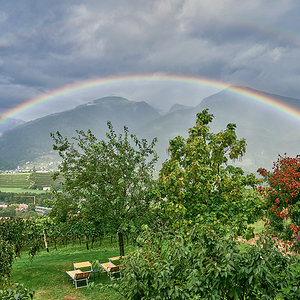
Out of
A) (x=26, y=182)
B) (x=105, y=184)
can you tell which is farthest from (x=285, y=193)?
(x=26, y=182)

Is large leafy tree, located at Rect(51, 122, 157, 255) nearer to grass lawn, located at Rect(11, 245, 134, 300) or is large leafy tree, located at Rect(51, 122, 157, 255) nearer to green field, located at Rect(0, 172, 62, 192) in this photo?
grass lawn, located at Rect(11, 245, 134, 300)

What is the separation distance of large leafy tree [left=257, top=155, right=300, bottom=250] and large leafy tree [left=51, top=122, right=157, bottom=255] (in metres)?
4.67

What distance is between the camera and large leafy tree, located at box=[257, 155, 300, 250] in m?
8.12

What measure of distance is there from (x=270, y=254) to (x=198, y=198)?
19.6 feet

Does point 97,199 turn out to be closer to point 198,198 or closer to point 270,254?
point 198,198

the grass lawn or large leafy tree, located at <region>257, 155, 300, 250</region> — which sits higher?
large leafy tree, located at <region>257, 155, 300, 250</region>

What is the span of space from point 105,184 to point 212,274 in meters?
7.67

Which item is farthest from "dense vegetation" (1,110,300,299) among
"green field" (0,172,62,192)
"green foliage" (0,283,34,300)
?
"green field" (0,172,62,192)

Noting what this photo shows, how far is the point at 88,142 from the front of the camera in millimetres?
11719

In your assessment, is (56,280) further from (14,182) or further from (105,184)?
(14,182)

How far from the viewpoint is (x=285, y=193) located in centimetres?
872

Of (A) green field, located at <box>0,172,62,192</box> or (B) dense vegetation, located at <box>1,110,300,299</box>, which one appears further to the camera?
(A) green field, located at <box>0,172,62,192</box>

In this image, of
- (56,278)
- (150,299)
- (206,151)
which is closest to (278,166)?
(206,151)

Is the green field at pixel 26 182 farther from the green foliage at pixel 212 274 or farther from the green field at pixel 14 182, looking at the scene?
the green foliage at pixel 212 274
